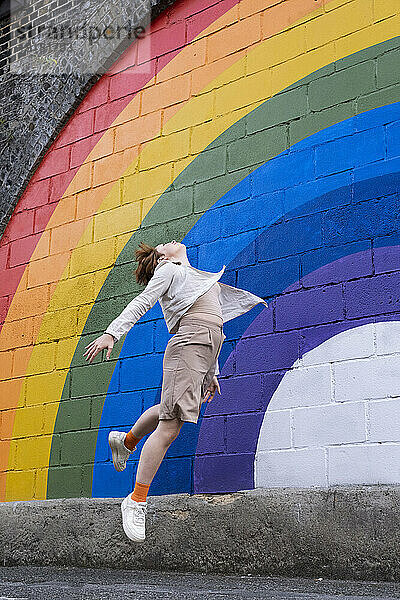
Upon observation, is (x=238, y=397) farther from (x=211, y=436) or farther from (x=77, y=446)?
(x=77, y=446)

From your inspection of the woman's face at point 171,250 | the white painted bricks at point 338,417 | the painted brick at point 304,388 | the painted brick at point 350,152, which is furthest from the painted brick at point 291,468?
the painted brick at point 350,152

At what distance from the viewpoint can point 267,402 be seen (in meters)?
4.59

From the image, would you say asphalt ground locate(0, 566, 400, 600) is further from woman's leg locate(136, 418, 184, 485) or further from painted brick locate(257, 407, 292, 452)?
painted brick locate(257, 407, 292, 452)

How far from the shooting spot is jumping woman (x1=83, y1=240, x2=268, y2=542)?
413 centimetres

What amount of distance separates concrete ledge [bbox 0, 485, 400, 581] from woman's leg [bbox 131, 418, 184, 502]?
1.72 feet

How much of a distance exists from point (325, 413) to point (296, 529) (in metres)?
0.66

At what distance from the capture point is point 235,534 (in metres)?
4.34

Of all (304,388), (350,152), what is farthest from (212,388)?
(350,152)

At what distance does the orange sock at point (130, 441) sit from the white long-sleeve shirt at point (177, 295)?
2.12 ft

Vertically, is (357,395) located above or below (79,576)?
above

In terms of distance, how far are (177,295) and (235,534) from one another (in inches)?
54.9

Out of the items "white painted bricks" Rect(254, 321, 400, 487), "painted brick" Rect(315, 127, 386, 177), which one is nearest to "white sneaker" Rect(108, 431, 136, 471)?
"white painted bricks" Rect(254, 321, 400, 487)

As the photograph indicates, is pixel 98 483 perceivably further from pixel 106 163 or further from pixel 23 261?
pixel 106 163

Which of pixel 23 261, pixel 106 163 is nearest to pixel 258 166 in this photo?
pixel 106 163
